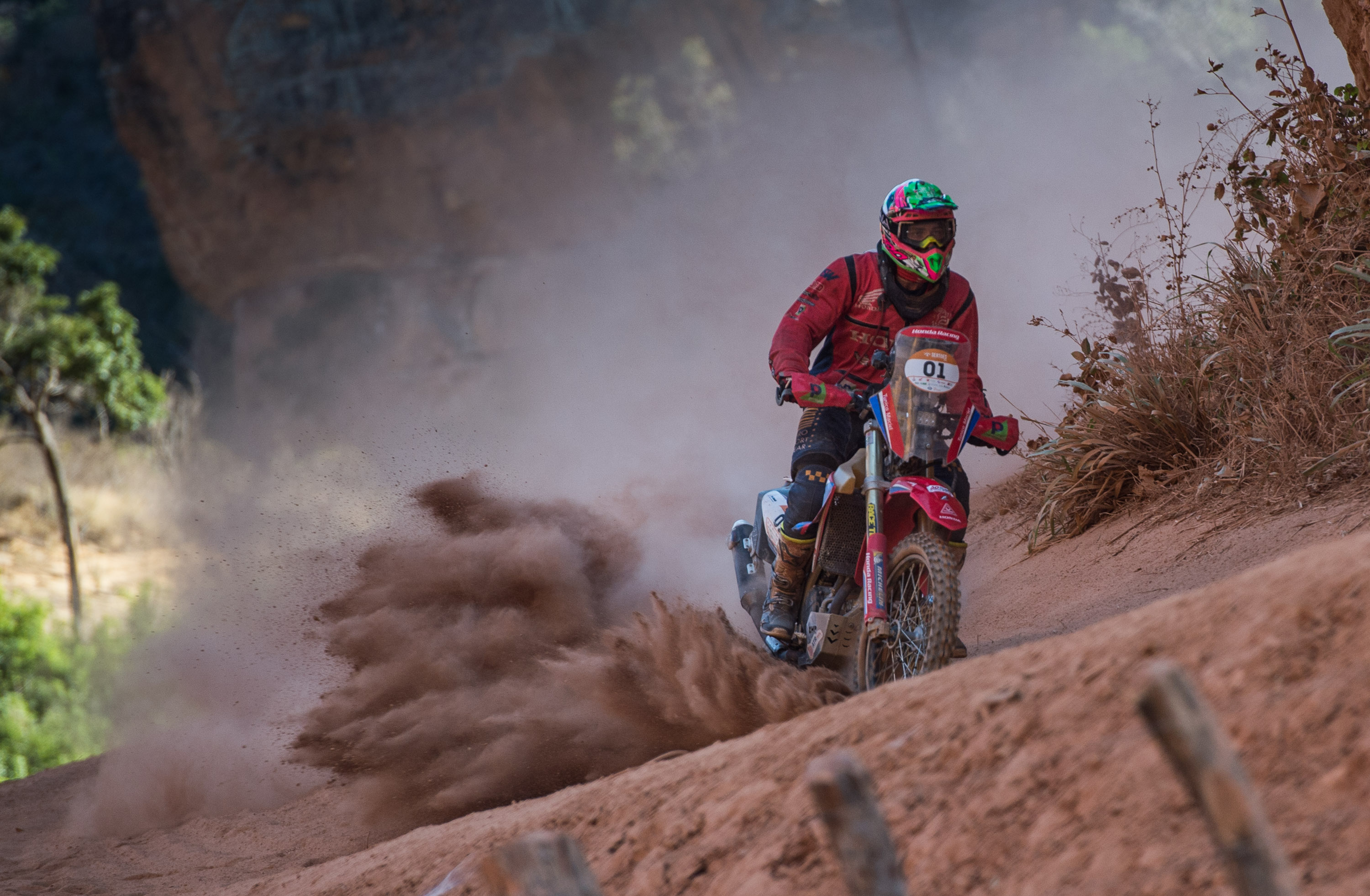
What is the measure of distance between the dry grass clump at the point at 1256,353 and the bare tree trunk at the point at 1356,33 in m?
0.10

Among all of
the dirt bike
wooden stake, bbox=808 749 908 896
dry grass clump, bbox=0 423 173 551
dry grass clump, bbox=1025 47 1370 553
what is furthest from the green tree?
wooden stake, bbox=808 749 908 896

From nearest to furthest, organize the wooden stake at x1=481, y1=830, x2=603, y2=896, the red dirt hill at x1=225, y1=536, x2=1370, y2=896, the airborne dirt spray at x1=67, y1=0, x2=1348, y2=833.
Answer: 1. the wooden stake at x1=481, y1=830, x2=603, y2=896
2. the red dirt hill at x1=225, y1=536, x2=1370, y2=896
3. the airborne dirt spray at x1=67, y1=0, x2=1348, y2=833

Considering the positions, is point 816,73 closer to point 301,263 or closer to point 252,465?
point 301,263

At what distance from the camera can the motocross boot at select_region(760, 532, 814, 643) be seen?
487 centimetres

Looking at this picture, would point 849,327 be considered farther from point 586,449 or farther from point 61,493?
point 61,493

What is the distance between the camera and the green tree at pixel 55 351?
19.9 metres

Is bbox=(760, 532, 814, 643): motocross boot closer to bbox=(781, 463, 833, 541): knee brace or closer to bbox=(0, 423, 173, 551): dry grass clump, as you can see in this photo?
bbox=(781, 463, 833, 541): knee brace

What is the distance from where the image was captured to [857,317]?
5.03 m

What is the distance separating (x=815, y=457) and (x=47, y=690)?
1665cm

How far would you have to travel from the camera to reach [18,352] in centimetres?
2002

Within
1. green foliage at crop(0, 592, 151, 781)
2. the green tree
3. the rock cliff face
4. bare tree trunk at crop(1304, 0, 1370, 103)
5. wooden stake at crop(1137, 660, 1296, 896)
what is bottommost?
wooden stake at crop(1137, 660, 1296, 896)

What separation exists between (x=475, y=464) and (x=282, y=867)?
16.9 m

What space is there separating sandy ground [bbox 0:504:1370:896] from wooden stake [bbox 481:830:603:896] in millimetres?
796

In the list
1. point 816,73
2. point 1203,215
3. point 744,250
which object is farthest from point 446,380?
point 1203,215
